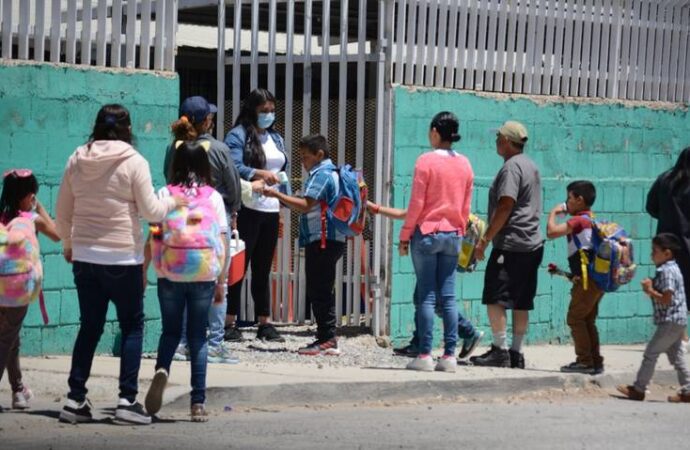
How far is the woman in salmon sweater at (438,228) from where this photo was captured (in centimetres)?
1100

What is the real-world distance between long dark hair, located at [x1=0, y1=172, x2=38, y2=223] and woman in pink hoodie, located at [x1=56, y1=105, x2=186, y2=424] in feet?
0.89

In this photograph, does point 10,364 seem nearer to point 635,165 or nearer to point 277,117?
point 277,117

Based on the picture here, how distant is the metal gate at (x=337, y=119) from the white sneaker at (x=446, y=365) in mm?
1503

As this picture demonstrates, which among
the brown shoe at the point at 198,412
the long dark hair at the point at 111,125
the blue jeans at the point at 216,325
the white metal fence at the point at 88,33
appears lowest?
the brown shoe at the point at 198,412

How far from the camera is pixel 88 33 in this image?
11.1m

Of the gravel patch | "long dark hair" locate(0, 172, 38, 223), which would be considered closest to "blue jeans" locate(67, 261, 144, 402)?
"long dark hair" locate(0, 172, 38, 223)

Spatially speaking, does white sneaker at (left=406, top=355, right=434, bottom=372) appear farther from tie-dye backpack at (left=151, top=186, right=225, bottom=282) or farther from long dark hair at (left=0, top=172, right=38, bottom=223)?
long dark hair at (left=0, top=172, right=38, bottom=223)

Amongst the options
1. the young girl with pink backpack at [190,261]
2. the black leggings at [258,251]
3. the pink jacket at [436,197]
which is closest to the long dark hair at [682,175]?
the pink jacket at [436,197]

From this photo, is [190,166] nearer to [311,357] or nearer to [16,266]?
[16,266]

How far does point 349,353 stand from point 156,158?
218 cm

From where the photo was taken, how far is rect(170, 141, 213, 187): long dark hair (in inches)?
349

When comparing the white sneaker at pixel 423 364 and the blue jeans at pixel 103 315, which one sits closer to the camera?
the blue jeans at pixel 103 315

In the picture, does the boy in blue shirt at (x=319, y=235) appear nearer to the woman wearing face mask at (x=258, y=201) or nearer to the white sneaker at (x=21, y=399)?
the woman wearing face mask at (x=258, y=201)

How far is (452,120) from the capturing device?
36.5ft
